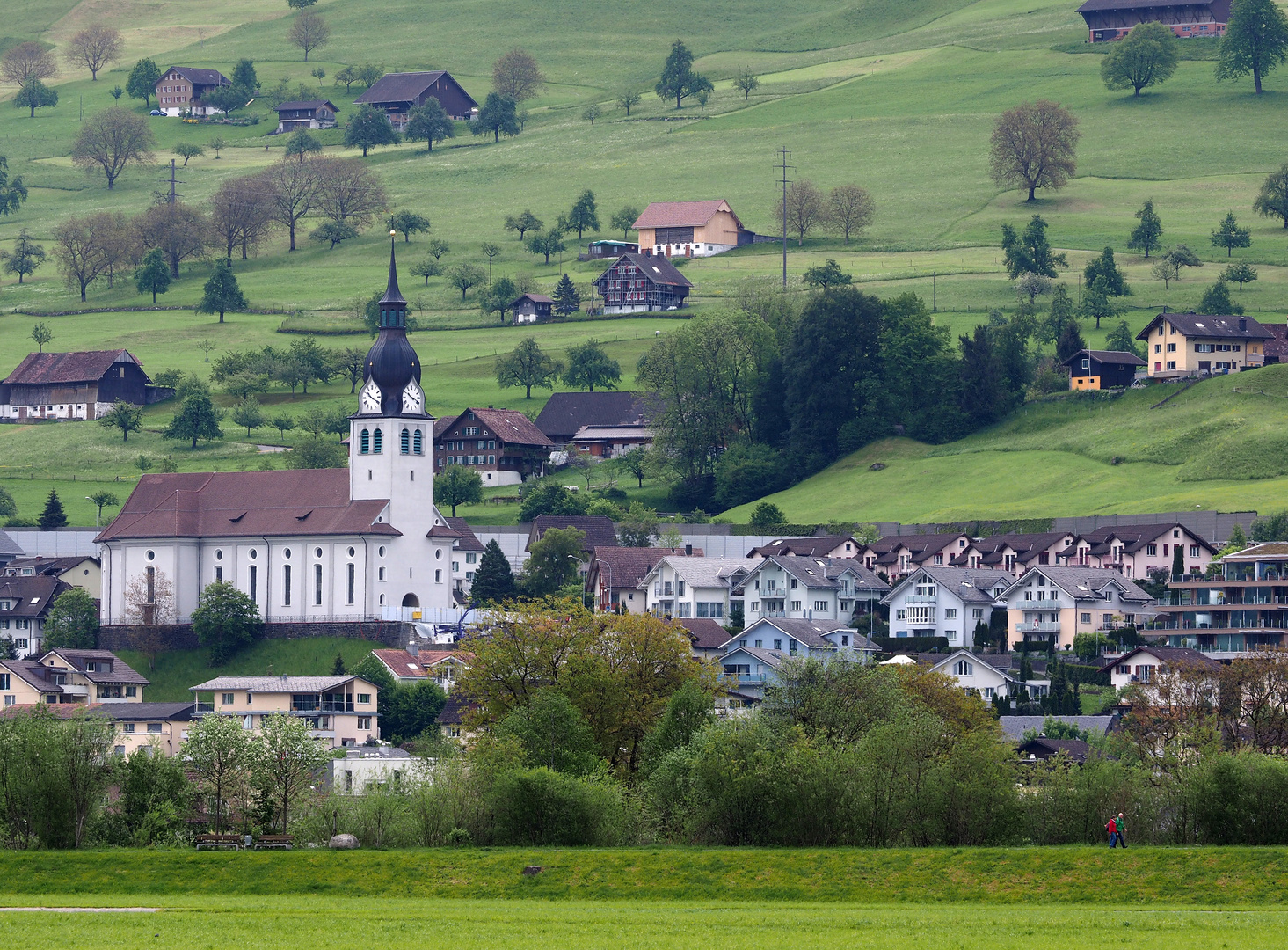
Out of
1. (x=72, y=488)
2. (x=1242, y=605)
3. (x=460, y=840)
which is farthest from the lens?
(x=72, y=488)

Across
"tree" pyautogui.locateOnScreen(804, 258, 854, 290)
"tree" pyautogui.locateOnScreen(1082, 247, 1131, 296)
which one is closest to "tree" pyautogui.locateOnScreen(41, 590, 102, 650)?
"tree" pyautogui.locateOnScreen(804, 258, 854, 290)

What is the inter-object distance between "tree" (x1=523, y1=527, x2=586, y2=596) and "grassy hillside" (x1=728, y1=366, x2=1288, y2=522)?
16.1m

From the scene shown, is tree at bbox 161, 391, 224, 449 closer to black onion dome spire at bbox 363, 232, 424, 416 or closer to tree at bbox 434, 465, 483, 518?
tree at bbox 434, 465, 483, 518

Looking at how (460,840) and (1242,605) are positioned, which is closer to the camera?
(460,840)

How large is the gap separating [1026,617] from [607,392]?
174 ft

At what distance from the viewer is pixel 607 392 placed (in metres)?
150

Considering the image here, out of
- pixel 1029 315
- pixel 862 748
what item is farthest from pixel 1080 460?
pixel 862 748

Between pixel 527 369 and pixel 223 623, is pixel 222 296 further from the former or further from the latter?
pixel 223 623

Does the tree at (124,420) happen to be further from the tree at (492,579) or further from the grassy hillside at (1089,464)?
the grassy hillside at (1089,464)

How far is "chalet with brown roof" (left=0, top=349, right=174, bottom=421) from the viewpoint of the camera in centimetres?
15775

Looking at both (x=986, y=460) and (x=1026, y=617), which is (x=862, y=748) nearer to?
(x=1026, y=617)

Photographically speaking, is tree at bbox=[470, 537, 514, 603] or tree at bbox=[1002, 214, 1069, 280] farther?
tree at bbox=[1002, 214, 1069, 280]

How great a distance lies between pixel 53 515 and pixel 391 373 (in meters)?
24.7

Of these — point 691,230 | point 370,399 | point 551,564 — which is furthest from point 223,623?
point 691,230
